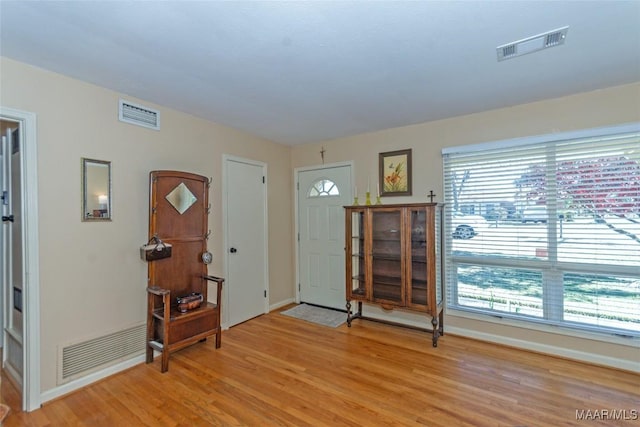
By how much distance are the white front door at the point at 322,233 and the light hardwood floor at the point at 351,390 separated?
1241 mm

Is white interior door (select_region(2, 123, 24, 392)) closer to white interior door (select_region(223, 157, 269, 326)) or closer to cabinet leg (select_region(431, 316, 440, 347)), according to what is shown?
white interior door (select_region(223, 157, 269, 326))

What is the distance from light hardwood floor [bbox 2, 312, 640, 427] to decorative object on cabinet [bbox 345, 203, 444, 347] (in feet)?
1.48

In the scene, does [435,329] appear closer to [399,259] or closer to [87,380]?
[399,259]

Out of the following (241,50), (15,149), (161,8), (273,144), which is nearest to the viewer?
(161,8)

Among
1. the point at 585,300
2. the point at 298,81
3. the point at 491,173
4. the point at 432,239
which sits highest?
the point at 298,81

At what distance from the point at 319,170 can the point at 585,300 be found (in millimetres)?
3202

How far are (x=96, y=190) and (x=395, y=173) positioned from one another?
3016 mm

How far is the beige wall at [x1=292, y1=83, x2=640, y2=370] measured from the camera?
2.57m

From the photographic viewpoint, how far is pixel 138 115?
2723mm

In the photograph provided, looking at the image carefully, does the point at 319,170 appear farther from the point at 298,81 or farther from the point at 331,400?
the point at 331,400

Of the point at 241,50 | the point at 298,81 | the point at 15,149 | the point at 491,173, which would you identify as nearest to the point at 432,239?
the point at 491,173

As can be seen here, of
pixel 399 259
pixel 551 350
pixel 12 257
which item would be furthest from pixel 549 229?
pixel 12 257

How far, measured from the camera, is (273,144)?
14.0ft

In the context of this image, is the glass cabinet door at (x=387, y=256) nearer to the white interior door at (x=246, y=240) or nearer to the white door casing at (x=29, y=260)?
the white interior door at (x=246, y=240)
